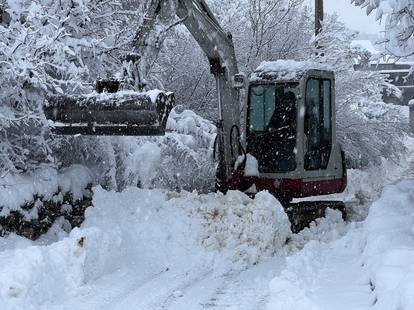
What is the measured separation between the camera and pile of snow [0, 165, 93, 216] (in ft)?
26.5

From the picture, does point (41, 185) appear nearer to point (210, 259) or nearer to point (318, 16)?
point (210, 259)

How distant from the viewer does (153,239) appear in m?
7.72

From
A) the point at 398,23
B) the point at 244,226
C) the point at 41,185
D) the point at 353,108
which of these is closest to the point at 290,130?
the point at 244,226

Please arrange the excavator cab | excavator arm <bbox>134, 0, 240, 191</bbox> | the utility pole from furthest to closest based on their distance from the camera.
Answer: the utility pole < the excavator cab < excavator arm <bbox>134, 0, 240, 191</bbox>

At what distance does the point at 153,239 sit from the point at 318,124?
12.5 ft

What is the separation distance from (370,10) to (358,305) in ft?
13.7

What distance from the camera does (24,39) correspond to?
7.16 m

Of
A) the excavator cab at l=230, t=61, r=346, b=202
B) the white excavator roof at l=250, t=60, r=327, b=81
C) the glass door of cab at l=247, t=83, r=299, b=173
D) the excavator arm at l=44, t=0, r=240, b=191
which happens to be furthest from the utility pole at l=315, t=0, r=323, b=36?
the excavator arm at l=44, t=0, r=240, b=191

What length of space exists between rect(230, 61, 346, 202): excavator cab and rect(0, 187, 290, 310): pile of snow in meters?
1.31

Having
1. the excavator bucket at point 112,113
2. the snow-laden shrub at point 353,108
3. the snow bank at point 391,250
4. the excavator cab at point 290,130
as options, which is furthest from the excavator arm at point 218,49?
the snow-laden shrub at point 353,108

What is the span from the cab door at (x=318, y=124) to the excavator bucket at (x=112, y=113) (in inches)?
144

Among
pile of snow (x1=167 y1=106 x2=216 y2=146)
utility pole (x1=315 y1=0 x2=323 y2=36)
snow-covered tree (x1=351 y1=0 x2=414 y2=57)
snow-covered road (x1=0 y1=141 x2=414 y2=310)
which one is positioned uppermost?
utility pole (x1=315 y1=0 x2=323 y2=36)

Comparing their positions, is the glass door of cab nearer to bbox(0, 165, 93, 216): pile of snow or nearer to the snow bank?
the snow bank

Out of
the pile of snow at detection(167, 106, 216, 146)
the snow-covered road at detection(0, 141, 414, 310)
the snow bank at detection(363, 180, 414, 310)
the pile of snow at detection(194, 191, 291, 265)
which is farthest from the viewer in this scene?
the pile of snow at detection(167, 106, 216, 146)
